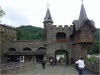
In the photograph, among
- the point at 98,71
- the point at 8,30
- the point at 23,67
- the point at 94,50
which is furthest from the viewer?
the point at 94,50

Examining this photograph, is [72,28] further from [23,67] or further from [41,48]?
[23,67]

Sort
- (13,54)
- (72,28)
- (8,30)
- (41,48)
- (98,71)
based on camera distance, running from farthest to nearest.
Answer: (8,30) → (41,48) → (13,54) → (72,28) → (98,71)

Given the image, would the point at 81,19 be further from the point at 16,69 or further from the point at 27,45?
the point at 16,69

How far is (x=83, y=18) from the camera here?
34.5 m

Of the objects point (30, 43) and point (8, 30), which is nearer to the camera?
point (30, 43)

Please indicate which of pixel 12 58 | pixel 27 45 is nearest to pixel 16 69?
pixel 27 45

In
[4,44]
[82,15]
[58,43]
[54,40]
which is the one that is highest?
[82,15]

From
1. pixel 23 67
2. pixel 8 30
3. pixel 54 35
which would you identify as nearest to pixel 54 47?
pixel 54 35

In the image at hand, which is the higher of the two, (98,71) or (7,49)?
(7,49)

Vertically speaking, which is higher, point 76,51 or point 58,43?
point 58,43

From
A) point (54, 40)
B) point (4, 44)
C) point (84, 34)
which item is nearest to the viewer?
point (84, 34)

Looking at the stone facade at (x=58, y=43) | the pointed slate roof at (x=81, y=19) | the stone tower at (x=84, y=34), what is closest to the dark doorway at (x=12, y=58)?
the stone facade at (x=58, y=43)

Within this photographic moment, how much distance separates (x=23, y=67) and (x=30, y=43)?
2189 centimetres

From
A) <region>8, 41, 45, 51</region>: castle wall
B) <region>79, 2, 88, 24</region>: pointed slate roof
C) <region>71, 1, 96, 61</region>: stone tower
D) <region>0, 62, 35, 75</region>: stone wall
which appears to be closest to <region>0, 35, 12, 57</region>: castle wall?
<region>8, 41, 45, 51</region>: castle wall
